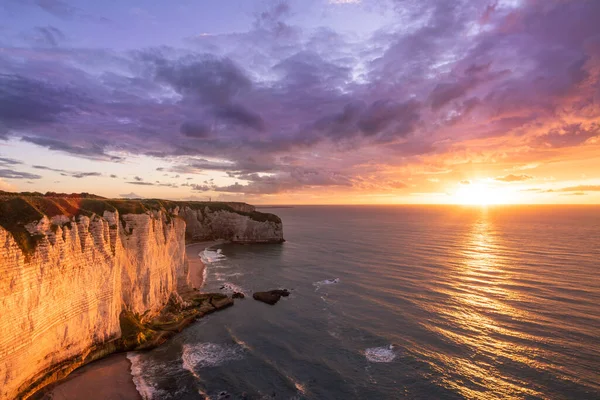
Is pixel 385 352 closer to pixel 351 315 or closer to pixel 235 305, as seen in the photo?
pixel 351 315

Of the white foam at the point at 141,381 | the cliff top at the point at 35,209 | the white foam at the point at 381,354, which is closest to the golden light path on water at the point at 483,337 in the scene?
the white foam at the point at 381,354

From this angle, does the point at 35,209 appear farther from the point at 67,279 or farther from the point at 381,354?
the point at 381,354

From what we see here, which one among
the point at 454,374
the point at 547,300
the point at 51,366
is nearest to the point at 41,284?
the point at 51,366

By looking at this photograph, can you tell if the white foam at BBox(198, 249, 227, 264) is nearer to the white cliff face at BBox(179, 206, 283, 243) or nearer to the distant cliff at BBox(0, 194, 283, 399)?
the white cliff face at BBox(179, 206, 283, 243)

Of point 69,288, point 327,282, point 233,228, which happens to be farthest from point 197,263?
point 69,288

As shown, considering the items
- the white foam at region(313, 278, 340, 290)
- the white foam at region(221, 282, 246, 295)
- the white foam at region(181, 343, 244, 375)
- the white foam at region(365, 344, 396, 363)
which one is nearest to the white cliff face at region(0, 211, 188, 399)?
the white foam at region(181, 343, 244, 375)

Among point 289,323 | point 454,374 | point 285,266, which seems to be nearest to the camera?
point 454,374
